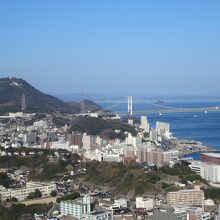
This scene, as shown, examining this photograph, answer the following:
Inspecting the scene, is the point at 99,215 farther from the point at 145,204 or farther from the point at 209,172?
the point at 209,172

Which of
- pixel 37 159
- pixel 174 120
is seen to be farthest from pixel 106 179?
pixel 174 120

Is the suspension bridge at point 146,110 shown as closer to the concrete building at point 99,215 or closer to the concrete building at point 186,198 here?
the concrete building at point 186,198

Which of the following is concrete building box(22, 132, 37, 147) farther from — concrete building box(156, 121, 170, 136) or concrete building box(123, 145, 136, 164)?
concrete building box(156, 121, 170, 136)

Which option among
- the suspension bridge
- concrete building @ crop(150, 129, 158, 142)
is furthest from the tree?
the suspension bridge

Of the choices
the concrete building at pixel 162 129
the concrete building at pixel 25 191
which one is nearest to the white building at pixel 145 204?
the concrete building at pixel 25 191

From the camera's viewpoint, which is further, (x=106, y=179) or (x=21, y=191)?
(x=106, y=179)

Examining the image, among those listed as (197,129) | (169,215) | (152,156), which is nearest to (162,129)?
(197,129)

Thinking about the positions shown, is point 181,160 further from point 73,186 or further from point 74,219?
point 74,219

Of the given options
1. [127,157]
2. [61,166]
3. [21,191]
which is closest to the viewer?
[21,191]
